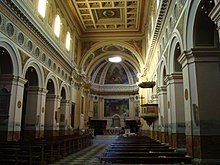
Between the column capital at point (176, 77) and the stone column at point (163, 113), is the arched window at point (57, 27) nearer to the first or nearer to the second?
the stone column at point (163, 113)

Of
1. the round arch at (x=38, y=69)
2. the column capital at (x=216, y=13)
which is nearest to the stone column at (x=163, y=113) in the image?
the round arch at (x=38, y=69)

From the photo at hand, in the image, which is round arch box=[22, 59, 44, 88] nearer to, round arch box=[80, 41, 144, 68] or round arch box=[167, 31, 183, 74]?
round arch box=[167, 31, 183, 74]

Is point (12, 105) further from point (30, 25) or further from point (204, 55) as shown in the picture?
point (204, 55)

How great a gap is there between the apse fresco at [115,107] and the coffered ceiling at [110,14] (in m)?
12.5

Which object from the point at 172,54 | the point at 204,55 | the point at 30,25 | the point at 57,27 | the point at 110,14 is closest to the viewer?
the point at 204,55

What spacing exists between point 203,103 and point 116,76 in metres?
26.7

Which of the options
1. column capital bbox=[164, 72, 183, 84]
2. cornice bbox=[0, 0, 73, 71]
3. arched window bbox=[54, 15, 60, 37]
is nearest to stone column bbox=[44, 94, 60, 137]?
cornice bbox=[0, 0, 73, 71]

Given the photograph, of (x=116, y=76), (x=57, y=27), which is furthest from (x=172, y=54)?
(x=116, y=76)

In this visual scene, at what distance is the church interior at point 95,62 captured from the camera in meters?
6.66

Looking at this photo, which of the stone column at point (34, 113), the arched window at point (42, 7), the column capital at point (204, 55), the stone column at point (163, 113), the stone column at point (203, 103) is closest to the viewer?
the stone column at point (203, 103)

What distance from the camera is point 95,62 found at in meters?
25.7

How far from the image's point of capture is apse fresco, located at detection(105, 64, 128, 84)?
32.8 m

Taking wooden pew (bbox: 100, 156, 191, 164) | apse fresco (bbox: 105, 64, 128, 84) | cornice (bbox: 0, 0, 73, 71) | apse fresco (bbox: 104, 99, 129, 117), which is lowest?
wooden pew (bbox: 100, 156, 191, 164)

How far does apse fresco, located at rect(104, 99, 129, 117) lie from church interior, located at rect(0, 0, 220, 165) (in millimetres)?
2374
